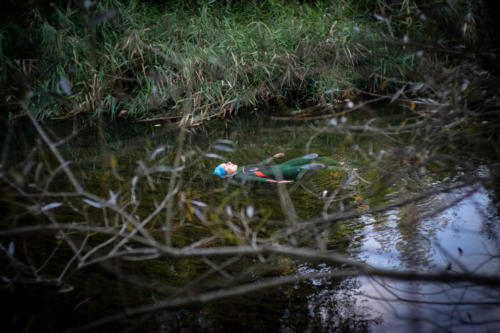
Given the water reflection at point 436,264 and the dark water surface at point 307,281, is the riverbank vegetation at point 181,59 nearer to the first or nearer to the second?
the dark water surface at point 307,281

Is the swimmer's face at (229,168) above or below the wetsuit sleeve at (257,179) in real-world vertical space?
above

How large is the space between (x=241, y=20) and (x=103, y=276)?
582cm

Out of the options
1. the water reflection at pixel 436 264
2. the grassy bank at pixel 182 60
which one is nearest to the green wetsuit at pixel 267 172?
the water reflection at pixel 436 264

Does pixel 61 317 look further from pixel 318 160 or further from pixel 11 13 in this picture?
pixel 11 13

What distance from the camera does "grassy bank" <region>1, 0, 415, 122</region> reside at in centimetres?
565

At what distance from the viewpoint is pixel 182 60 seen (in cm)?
A: 579

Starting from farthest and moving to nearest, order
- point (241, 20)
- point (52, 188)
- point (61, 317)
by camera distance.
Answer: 1. point (241, 20)
2. point (52, 188)
3. point (61, 317)

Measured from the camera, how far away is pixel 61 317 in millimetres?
1980

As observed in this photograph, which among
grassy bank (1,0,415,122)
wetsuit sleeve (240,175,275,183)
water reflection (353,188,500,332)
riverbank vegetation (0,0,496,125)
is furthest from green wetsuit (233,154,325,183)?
grassy bank (1,0,415,122)

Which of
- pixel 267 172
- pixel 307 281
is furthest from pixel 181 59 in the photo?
pixel 307 281

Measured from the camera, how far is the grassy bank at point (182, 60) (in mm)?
5648

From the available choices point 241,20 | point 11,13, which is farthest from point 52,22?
point 241,20

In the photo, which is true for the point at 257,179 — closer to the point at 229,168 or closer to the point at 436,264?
the point at 229,168

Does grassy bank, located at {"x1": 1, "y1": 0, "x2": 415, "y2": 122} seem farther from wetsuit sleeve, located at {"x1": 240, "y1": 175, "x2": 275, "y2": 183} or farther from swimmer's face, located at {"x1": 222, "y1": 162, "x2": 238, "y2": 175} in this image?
wetsuit sleeve, located at {"x1": 240, "y1": 175, "x2": 275, "y2": 183}
